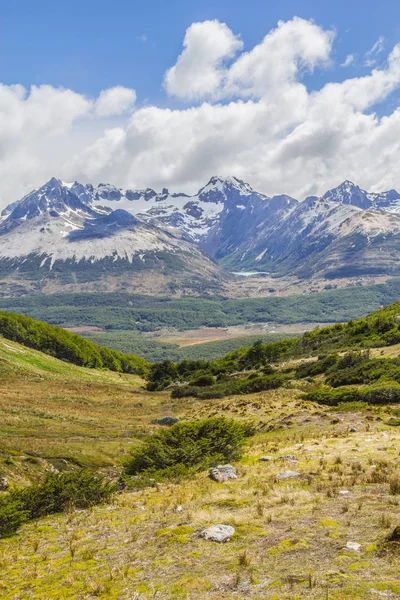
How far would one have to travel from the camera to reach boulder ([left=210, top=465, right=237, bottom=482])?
16266mm

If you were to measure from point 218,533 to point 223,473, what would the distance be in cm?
630

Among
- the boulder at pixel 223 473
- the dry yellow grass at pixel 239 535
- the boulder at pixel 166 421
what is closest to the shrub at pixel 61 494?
the dry yellow grass at pixel 239 535

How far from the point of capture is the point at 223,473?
16609mm

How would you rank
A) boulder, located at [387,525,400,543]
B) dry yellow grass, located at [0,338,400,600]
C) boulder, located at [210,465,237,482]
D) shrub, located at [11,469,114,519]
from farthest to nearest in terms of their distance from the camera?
1. boulder, located at [210,465,237,482]
2. shrub, located at [11,469,114,519]
3. boulder, located at [387,525,400,543]
4. dry yellow grass, located at [0,338,400,600]

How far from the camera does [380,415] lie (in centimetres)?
2817

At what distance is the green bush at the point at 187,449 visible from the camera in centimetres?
1884

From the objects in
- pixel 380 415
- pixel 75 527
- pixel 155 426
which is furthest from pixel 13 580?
pixel 155 426

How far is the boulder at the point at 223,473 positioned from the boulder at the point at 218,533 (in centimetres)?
551

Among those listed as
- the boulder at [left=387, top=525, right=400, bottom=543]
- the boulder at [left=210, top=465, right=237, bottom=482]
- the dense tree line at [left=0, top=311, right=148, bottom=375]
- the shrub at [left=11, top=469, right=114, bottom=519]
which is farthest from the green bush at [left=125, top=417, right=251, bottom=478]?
the dense tree line at [left=0, top=311, right=148, bottom=375]

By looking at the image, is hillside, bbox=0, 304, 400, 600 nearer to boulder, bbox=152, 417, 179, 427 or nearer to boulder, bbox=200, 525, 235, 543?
boulder, bbox=200, 525, 235, 543

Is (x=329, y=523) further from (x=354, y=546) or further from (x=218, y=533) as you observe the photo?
(x=218, y=533)

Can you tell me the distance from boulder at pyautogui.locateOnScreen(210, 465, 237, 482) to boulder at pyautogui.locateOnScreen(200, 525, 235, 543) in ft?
18.1

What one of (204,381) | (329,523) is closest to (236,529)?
(329,523)

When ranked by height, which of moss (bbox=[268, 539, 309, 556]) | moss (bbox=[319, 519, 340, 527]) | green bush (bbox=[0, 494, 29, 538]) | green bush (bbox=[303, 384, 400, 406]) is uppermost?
moss (bbox=[268, 539, 309, 556])
